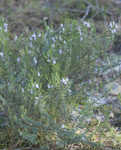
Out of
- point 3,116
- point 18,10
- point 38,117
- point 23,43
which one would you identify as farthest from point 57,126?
point 18,10

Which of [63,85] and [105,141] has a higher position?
[63,85]

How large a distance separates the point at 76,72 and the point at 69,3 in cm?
280

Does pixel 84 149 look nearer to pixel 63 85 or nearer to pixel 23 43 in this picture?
pixel 63 85

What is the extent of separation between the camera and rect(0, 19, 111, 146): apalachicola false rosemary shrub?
6.56 feet

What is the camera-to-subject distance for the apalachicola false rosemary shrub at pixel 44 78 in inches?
78.7

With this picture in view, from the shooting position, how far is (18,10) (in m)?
5.21

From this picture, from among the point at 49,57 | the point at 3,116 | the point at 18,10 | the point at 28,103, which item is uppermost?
the point at 18,10

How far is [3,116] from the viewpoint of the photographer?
2375mm

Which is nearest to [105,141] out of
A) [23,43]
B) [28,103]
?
[28,103]

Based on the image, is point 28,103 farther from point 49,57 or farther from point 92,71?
point 92,71

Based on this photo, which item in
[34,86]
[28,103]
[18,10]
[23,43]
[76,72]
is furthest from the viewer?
[18,10]

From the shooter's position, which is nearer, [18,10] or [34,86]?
[34,86]

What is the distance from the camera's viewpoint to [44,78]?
2441 millimetres

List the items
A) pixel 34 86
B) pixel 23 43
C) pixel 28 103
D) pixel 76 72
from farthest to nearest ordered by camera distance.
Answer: pixel 76 72 < pixel 23 43 < pixel 28 103 < pixel 34 86
